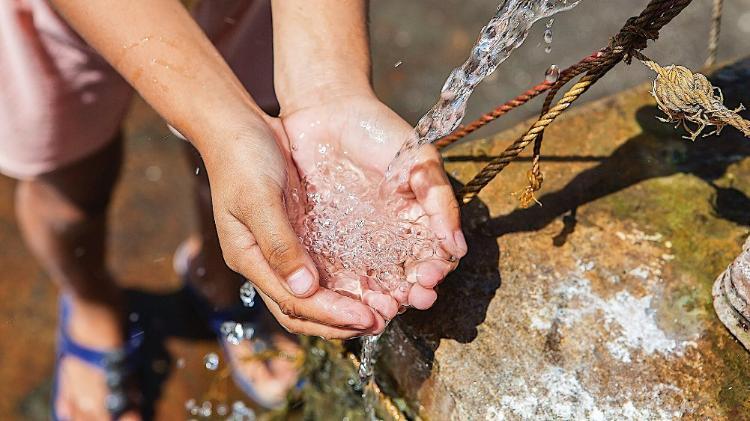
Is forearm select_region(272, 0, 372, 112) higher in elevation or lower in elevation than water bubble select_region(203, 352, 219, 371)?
higher

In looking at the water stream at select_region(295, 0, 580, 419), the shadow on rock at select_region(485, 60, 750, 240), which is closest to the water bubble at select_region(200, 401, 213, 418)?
the water stream at select_region(295, 0, 580, 419)

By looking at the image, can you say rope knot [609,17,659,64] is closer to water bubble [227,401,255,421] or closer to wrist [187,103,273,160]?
wrist [187,103,273,160]

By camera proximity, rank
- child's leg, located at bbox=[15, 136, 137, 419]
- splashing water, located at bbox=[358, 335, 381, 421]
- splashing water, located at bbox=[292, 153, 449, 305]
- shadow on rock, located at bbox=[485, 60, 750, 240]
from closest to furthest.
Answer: splashing water, located at bbox=[292, 153, 449, 305], splashing water, located at bbox=[358, 335, 381, 421], shadow on rock, located at bbox=[485, 60, 750, 240], child's leg, located at bbox=[15, 136, 137, 419]

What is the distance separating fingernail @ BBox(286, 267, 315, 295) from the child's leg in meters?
1.23

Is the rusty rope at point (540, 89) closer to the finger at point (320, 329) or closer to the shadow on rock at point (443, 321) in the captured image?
the shadow on rock at point (443, 321)

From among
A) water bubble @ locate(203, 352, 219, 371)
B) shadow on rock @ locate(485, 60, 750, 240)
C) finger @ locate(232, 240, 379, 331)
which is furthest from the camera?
water bubble @ locate(203, 352, 219, 371)

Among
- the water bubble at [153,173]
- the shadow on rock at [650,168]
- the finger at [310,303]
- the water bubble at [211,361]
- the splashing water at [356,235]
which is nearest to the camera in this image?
the finger at [310,303]

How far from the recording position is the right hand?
147 centimetres

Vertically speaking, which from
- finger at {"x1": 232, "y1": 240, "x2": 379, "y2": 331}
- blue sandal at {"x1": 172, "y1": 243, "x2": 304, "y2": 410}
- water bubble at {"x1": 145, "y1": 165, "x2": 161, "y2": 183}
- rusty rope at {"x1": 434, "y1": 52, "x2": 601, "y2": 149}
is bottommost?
blue sandal at {"x1": 172, "y1": 243, "x2": 304, "y2": 410}

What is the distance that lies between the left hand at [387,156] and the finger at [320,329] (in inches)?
2.4

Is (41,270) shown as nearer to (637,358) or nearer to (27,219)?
(27,219)

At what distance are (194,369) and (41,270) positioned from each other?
881 mm

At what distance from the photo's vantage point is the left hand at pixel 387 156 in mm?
1585

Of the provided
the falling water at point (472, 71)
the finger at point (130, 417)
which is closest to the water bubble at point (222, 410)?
the finger at point (130, 417)
